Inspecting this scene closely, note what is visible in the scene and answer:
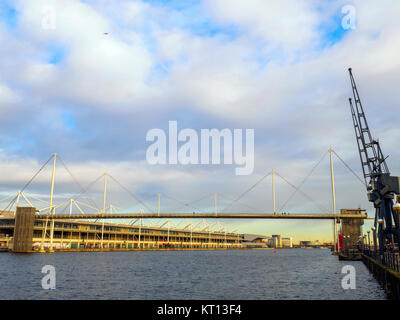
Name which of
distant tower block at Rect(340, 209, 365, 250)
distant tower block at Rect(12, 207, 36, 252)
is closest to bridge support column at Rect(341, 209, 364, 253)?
distant tower block at Rect(340, 209, 365, 250)

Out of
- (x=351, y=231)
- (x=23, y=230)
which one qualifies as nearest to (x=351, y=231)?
(x=351, y=231)

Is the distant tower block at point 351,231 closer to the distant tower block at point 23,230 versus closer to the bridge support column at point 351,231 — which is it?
the bridge support column at point 351,231

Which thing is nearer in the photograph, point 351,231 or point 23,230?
point 351,231

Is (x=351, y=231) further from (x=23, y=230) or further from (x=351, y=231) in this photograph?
(x=23, y=230)

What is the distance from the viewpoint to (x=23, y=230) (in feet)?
407

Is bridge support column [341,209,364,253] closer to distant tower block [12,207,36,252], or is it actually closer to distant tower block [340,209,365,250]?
distant tower block [340,209,365,250]

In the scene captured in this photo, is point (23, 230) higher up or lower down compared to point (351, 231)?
lower down

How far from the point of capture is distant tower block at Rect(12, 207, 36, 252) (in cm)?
12269

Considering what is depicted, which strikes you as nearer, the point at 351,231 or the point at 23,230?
the point at 351,231

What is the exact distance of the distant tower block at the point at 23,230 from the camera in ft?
403
